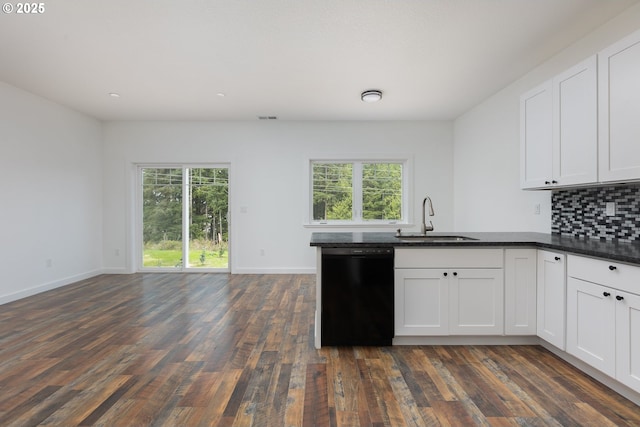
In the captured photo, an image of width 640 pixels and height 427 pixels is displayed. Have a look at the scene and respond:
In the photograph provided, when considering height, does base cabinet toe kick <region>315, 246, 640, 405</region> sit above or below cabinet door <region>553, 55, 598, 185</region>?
below

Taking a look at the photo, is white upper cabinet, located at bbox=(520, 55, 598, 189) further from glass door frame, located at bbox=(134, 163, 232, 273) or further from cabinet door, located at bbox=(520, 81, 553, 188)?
glass door frame, located at bbox=(134, 163, 232, 273)

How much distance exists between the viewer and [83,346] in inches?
98.9

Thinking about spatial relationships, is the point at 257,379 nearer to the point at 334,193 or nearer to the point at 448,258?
the point at 448,258

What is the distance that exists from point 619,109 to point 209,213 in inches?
206

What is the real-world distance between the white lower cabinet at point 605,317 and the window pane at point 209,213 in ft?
15.5

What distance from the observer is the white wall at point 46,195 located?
149 inches

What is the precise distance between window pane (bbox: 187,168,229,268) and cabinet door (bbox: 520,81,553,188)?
14.3 feet

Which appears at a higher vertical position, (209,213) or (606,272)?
(209,213)

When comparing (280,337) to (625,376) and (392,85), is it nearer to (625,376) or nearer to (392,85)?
(625,376)

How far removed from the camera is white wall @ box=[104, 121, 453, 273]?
5.24m

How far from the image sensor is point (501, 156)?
152 inches

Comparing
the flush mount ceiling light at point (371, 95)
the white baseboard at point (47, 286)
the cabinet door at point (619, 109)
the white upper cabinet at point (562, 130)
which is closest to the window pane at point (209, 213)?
the white baseboard at point (47, 286)

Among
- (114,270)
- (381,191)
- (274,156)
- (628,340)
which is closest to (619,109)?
(628,340)

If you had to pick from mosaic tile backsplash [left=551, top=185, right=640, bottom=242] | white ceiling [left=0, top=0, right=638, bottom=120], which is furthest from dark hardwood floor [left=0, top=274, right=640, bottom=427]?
white ceiling [left=0, top=0, right=638, bottom=120]
